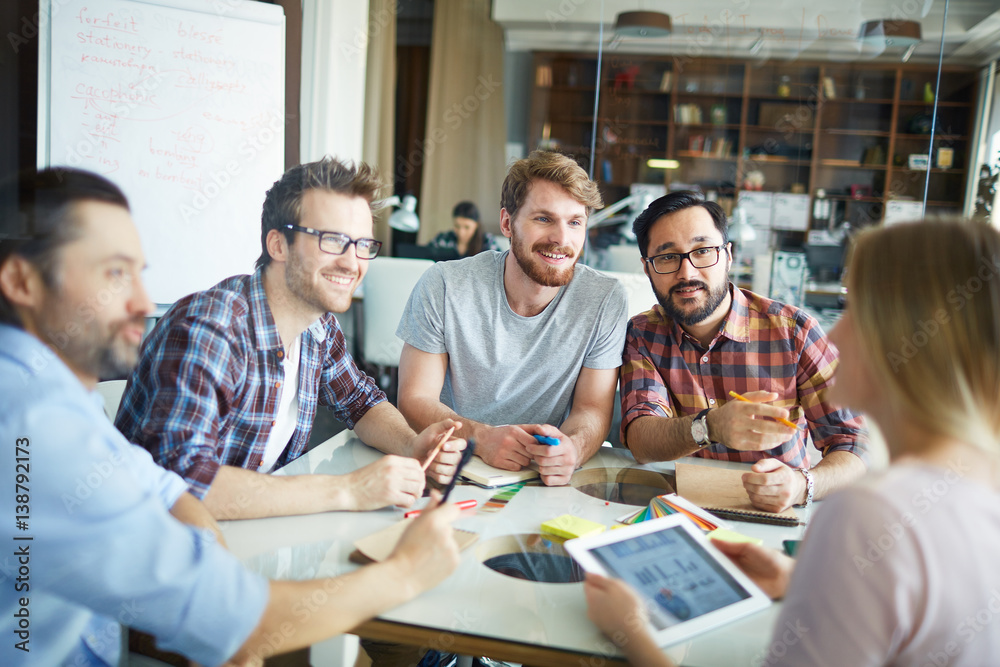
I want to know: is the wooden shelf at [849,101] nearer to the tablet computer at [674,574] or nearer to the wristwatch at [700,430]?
the wristwatch at [700,430]

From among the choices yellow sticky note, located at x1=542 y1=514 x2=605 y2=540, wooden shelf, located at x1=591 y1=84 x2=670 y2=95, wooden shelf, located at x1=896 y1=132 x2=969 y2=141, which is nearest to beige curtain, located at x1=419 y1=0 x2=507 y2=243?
wooden shelf, located at x1=591 y1=84 x2=670 y2=95

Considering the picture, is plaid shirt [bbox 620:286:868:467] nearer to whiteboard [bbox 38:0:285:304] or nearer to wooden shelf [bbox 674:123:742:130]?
whiteboard [bbox 38:0:285:304]

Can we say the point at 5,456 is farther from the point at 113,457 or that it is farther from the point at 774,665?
the point at 774,665

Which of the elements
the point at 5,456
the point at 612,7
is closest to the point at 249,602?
the point at 5,456

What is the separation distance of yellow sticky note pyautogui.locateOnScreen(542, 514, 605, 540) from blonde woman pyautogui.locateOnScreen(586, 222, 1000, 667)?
0.98 feet

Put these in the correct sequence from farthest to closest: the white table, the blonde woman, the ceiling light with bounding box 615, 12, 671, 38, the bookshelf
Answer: the bookshelf, the ceiling light with bounding box 615, 12, 671, 38, the white table, the blonde woman

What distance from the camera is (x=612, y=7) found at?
6.60 meters

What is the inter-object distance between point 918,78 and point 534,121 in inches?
144

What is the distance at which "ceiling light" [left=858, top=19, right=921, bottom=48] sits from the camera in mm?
6422

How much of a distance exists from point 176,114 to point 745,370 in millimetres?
2224

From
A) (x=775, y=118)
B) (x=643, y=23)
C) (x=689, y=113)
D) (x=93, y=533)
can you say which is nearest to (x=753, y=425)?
(x=93, y=533)

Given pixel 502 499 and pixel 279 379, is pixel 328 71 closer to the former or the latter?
pixel 279 379

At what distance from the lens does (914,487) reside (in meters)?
0.69

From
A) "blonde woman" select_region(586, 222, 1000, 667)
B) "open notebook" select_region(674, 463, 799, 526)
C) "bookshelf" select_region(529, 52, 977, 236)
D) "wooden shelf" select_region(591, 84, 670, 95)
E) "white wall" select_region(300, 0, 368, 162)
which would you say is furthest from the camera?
"wooden shelf" select_region(591, 84, 670, 95)
